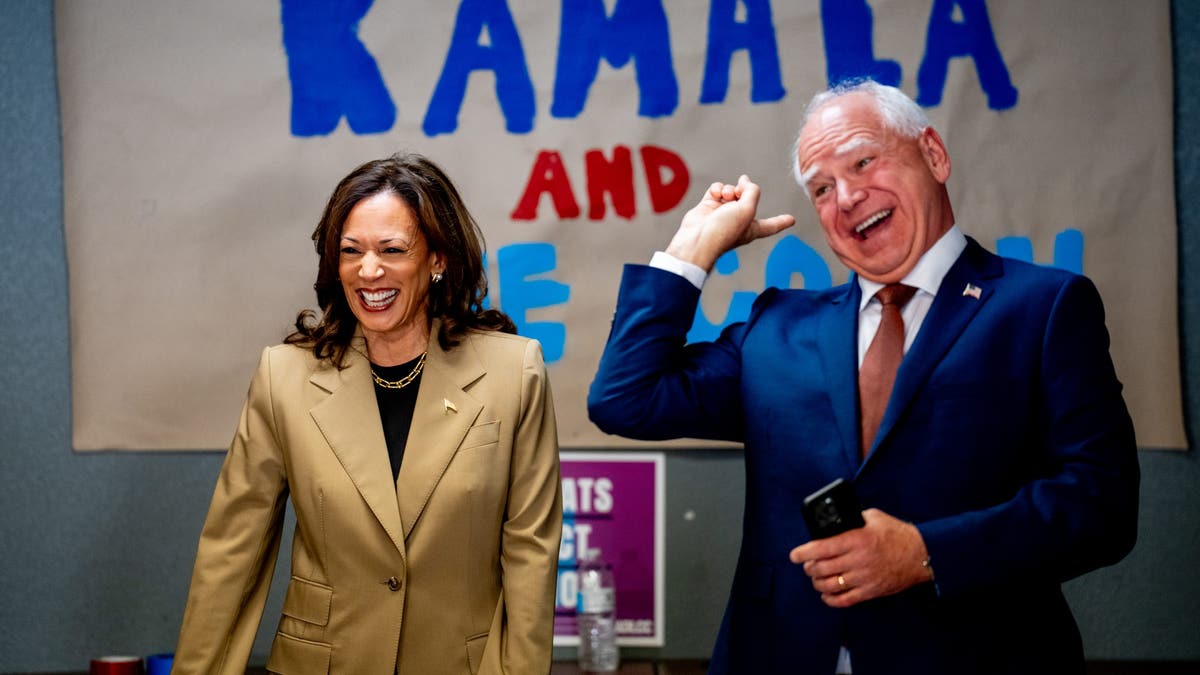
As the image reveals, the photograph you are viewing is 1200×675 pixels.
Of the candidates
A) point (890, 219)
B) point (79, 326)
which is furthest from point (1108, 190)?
point (79, 326)

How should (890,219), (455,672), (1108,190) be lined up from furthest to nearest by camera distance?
(1108,190)
(455,672)
(890,219)

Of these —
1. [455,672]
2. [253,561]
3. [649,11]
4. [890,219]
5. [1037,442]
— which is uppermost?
[649,11]

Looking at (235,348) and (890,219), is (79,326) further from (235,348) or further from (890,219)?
(890,219)

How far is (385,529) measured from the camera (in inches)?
71.4

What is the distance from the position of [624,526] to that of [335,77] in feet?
4.28

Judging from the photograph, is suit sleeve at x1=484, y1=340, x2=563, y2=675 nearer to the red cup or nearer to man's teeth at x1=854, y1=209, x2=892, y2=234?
man's teeth at x1=854, y1=209, x2=892, y2=234

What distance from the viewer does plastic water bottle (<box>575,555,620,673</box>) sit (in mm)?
2604

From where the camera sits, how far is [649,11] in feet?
9.05

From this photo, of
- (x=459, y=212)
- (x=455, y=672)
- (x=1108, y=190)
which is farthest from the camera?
(x=1108, y=190)

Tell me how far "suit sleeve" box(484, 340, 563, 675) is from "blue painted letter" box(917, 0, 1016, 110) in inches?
53.0

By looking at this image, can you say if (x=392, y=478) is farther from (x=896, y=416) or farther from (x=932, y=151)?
(x=932, y=151)

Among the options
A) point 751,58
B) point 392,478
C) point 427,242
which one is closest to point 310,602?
point 392,478

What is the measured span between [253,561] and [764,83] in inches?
64.4

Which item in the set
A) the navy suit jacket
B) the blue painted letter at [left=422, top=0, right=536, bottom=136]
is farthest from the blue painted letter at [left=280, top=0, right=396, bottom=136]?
the navy suit jacket
